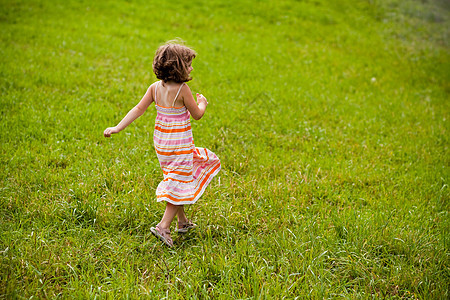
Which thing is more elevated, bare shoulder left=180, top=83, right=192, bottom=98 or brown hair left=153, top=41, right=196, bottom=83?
brown hair left=153, top=41, right=196, bottom=83

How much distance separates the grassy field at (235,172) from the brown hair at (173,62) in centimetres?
174

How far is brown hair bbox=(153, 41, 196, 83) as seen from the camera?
3.80 m

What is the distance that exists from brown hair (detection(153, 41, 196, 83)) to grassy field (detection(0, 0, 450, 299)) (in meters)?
1.74

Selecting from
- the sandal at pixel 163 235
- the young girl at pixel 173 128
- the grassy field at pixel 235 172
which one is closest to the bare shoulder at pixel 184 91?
the young girl at pixel 173 128

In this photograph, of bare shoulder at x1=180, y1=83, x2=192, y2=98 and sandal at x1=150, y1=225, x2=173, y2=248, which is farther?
sandal at x1=150, y1=225, x2=173, y2=248

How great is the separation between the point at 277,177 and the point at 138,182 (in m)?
2.12

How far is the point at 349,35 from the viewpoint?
1502 cm

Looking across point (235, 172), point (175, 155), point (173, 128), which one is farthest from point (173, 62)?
point (235, 172)

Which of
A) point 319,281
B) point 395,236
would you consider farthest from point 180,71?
point 395,236

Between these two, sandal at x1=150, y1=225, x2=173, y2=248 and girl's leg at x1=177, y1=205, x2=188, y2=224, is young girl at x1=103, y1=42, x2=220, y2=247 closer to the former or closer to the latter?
sandal at x1=150, y1=225, x2=173, y2=248

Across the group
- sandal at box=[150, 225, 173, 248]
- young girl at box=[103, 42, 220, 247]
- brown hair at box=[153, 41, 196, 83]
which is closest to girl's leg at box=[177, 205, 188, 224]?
young girl at box=[103, 42, 220, 247]

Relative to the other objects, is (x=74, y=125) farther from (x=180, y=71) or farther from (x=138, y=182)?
(x=180, y=71)

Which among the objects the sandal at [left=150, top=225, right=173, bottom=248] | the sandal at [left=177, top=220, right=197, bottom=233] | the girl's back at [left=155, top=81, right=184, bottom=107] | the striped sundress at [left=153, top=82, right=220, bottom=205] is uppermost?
the girl's back at [left=155, top=81, right=184, bottom=107]

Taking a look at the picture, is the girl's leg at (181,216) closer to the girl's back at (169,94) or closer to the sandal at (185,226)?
the sandal at (185,226)
